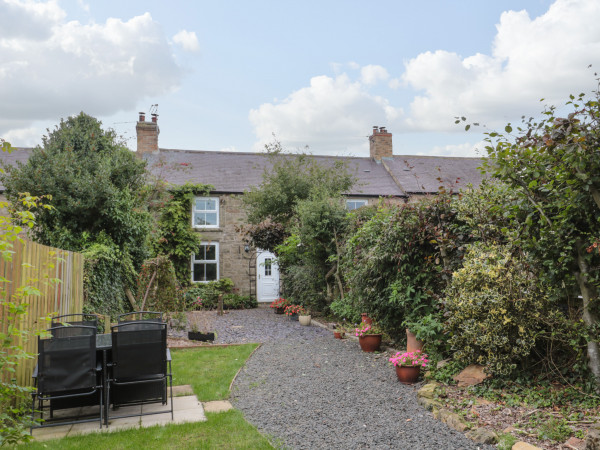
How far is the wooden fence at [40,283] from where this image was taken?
4.17 meters

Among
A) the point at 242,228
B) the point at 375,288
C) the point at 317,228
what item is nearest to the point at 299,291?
the point at 317,228

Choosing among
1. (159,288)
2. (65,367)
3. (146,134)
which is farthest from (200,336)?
(146,134)

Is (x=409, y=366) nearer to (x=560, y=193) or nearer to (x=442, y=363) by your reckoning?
(x=442, y=363)

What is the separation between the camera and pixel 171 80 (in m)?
Answer: 9.81

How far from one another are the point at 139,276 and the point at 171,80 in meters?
4.65

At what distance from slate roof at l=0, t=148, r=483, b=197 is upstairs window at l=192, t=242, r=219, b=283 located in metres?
2.52

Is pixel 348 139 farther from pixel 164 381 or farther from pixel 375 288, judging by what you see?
pixel 164 381

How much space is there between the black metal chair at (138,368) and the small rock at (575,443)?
367 cm

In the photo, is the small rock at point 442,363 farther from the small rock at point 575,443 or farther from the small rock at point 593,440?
the small rock at point 593,440

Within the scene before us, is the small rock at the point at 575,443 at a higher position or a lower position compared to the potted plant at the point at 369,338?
higher

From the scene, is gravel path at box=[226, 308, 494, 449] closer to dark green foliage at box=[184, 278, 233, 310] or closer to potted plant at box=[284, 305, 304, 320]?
potted plant at box=[284, 305, 304, 320]

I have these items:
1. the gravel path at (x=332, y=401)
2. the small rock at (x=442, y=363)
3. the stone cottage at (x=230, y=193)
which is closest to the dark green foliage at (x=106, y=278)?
the gravel path at (x=332, y=401)

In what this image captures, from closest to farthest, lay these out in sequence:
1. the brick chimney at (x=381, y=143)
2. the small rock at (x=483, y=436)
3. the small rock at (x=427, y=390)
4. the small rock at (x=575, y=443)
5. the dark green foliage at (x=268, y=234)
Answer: the small rock at (x=575, y=443)
the small rock at (x=483, y=436)
the small rock at (x=427, y=390)
the dark green foliage at (x=268, y=234)
the brick chimney at (x=381, y=143)

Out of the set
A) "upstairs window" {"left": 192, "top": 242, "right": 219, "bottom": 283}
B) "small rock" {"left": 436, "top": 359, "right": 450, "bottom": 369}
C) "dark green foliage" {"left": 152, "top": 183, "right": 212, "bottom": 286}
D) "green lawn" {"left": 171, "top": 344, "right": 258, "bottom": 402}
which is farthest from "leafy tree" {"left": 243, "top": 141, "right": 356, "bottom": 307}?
"small rock" {"left": 436, "top": 359, "right": 450, "bottom": 369}
